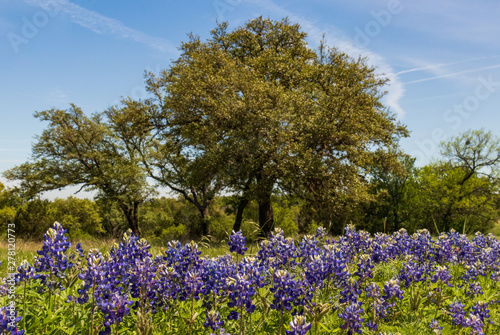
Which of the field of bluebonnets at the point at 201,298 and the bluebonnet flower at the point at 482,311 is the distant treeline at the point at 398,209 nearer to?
the field of bluebonnets at the point at 201,298

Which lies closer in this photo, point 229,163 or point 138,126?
point 229,163

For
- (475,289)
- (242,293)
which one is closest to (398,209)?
(475,289)

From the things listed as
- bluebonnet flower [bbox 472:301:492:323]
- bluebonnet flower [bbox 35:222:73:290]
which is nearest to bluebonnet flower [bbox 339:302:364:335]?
bluebonnet flower [bbox 472:301:492:323]

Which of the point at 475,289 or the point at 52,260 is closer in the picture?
the point at 52,260

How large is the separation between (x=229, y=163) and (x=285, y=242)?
610 inches

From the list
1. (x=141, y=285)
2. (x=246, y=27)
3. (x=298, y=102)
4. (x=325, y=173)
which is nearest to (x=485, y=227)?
(x=325, y=173)

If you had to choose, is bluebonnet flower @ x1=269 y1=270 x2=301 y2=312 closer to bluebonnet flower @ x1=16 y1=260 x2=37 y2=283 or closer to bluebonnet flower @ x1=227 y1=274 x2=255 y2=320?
bluebonnet flower @ x1=227 y1=274 x2=255 y2=320

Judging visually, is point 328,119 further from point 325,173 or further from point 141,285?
point 141,285

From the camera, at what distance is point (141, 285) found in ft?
11.5

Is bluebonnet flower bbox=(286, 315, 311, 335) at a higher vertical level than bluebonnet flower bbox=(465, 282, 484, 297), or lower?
higher

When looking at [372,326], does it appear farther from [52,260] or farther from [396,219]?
[396,219]

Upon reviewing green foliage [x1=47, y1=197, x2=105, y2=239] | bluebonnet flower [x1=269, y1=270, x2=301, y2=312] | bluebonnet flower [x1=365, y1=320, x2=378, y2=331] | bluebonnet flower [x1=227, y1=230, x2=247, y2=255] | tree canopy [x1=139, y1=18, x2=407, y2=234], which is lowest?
green foliage [x1=47, y1=197, x2=105, y2=239]

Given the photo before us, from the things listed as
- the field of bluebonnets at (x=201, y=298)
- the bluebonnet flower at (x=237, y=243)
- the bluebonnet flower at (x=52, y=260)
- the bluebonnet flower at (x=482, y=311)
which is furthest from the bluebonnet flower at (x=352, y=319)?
the bluebonnet flower at (x=52, y=260)

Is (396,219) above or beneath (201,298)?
above
